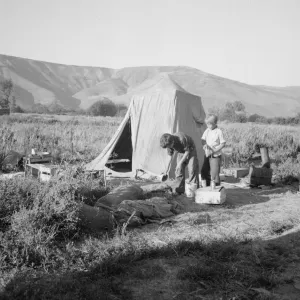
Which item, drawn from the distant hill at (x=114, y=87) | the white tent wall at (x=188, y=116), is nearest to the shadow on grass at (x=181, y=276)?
the white tent wall at (x=188, y=116)

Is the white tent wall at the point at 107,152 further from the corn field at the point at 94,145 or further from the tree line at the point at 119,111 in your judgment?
the tree line at the point at 119,111

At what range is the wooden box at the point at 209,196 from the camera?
609 cm

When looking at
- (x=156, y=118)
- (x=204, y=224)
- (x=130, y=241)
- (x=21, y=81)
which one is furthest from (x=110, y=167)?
(x=21, y=81)

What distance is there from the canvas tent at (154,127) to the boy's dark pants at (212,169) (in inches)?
68.7

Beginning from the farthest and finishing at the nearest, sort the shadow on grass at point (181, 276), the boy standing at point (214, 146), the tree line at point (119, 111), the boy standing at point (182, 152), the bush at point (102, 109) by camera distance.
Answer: the bush at point (102, 109) < the tree line at point (119, 111) < the boy standing at point (214, 146) < the boy standing at point (182, 152) < the shadow on grass at point (181, 276)

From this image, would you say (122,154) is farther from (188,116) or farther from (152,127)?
(188,116)

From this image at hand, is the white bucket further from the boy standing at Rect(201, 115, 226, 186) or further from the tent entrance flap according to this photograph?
the tent entrance flap

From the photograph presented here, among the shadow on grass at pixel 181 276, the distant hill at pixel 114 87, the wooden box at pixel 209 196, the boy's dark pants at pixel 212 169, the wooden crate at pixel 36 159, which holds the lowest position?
the shadow on grass at pixel 181 276

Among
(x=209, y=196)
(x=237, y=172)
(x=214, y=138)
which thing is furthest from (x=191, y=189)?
(x=237, y=172)

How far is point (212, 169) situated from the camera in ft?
23.2

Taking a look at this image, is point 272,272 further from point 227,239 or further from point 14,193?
point 14,193

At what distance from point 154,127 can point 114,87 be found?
135 meters

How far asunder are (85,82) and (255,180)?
159 metres

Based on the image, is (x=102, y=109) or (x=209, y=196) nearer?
(x=209, y=196)
